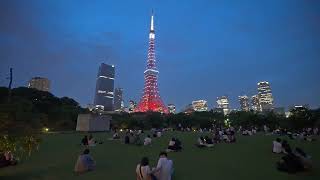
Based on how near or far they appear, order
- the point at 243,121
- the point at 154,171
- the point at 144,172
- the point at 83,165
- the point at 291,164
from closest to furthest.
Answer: the point at 144,172
the point at 154,171
the point at 291,164
the point at 83,165
the point at 243,121

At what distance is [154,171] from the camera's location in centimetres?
895

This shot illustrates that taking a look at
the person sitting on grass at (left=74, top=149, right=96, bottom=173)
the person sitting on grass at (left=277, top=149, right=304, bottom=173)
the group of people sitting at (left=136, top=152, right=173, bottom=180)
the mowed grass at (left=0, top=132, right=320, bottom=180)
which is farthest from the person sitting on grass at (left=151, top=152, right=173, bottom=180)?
the person sitting on grass at (left=277, top=149, right=304, bottom=173)

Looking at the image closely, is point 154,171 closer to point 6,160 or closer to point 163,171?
point 163,171

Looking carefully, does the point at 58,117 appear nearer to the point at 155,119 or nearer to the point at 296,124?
the point at 155,119

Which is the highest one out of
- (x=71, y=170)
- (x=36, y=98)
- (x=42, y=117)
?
(x=36, y=98)

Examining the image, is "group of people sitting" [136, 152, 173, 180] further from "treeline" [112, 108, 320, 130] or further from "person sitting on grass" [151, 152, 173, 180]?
"treeline" [112, 108, 320, 130]

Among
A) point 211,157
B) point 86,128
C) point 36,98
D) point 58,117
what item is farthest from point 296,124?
→ point 36,98

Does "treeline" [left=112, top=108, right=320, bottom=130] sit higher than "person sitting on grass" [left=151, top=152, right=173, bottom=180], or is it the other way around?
"treeline" [left=112, top=108, right=320, bottom=130]

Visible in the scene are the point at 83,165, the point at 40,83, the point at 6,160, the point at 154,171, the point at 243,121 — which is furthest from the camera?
the point at 40,83

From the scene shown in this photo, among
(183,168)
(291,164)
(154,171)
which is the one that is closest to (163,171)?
(154,171)

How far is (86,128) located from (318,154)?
28606mm

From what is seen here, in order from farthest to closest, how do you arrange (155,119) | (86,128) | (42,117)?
1. (155,119)
2. (86,128)
3. (42,117)

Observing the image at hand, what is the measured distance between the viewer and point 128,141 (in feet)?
72.7

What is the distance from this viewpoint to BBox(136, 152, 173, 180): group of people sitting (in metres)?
8.76
